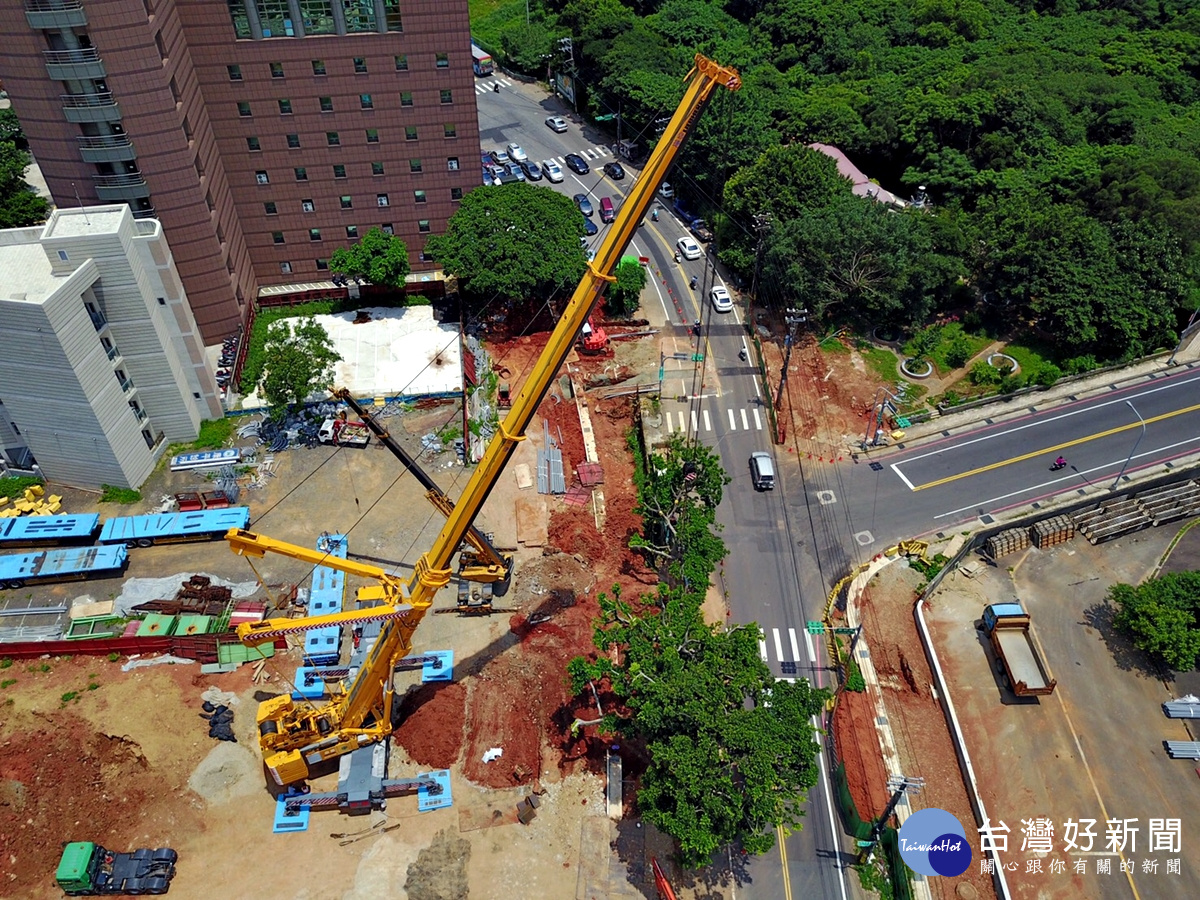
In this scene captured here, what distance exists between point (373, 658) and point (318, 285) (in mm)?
54583

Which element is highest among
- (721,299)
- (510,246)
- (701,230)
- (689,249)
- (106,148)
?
(701,230)

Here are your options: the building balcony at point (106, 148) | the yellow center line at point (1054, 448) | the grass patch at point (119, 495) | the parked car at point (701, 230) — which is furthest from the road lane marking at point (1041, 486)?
the building balcony at point (106, 148)

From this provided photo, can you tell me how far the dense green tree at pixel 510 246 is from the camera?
86.1 metres

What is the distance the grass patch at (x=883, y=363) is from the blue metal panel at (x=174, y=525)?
61749 millimetres

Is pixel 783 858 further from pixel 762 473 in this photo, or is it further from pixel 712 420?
pixel 712 420

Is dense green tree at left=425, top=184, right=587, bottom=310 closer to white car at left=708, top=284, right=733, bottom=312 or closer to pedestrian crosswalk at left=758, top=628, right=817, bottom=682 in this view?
white car at left=708, top=284, right=733, bottom=312

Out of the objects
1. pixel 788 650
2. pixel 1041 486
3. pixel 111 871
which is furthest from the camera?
pixel 1041 486

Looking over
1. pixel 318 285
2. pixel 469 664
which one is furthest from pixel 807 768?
pixel 318 285

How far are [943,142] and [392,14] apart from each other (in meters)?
71.5

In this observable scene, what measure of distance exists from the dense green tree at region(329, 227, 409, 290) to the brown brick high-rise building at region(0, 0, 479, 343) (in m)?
3.17

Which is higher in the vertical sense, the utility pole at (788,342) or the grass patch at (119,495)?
the utility pole at (788,342)

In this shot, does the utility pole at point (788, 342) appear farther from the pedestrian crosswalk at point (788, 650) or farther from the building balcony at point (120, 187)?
the building balcony at point (120, 187)

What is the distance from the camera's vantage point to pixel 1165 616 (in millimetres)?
62219

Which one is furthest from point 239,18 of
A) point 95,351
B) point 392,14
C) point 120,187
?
point 95,351
